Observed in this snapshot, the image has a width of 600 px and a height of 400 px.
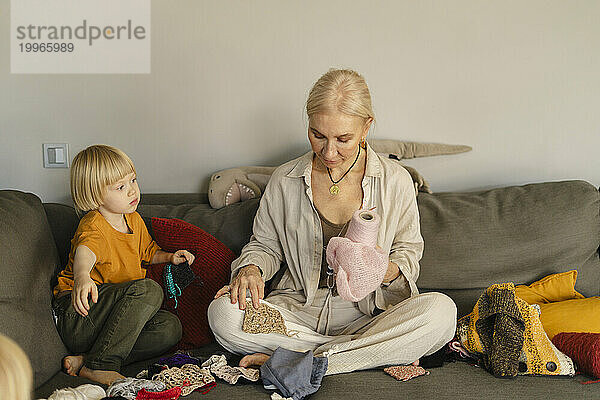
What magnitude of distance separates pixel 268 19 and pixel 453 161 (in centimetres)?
94

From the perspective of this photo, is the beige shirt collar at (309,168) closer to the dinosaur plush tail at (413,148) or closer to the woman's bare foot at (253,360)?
the dinosaur plush tail at (413,148)

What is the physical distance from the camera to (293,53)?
2.63m

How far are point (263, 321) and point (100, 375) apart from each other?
484 millimetres

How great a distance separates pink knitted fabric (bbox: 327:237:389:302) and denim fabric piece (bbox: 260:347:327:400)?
21 centimetres

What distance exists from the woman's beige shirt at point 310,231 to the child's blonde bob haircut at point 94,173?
1.55 feet

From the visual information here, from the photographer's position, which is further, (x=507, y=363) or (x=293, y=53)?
(x=293, y=53)

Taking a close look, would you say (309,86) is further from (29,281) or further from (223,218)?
(29,281)

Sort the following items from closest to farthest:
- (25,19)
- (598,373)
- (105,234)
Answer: (598,373), (105,234), (25,19)

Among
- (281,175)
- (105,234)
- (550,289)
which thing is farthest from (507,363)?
(105,234)

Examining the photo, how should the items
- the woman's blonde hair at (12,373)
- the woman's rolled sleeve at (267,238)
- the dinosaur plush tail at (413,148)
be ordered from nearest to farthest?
the woman's blonde hair at (12,373) → the woman's rolled sleeve at (267,238) → the dinosaur plush tail at (413,148)

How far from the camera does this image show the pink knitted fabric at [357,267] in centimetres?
184

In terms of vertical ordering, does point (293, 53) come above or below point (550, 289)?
above

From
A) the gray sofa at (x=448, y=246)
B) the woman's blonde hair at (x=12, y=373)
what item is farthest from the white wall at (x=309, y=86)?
the woman's blonde hair at (x=12, y=373)

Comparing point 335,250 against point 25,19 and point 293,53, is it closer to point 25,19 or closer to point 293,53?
point 293,53
